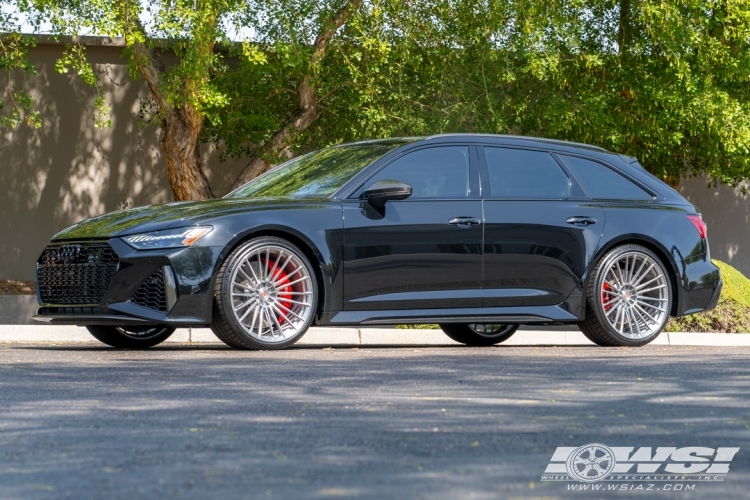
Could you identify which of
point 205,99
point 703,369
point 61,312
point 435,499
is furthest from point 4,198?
point 435,499

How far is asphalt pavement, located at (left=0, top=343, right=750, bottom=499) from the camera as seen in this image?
3.68 metres

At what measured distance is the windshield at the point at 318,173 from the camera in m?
9.33

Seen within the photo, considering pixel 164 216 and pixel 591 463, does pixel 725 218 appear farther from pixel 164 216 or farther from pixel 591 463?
pixel 591 463

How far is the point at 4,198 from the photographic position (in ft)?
72.9

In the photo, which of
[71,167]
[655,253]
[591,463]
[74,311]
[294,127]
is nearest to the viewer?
[591,463]

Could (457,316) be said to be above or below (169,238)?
below

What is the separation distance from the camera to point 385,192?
8961mm

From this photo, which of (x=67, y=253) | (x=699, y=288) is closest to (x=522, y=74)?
(x=699, y=288)

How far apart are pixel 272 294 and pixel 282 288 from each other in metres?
0.09

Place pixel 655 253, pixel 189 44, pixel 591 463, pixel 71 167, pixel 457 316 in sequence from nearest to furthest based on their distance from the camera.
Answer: pixel 591 463 → pixel 457 316 → pixel 655 253 → pixel 189 44 → pixel 71 167

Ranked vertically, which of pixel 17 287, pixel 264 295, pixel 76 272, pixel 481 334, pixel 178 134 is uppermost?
pixel 178 134

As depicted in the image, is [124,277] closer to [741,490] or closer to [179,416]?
[179,416]

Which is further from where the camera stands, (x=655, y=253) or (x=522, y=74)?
(x=522, y=74)

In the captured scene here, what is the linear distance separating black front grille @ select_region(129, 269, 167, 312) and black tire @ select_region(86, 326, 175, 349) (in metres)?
1.30
